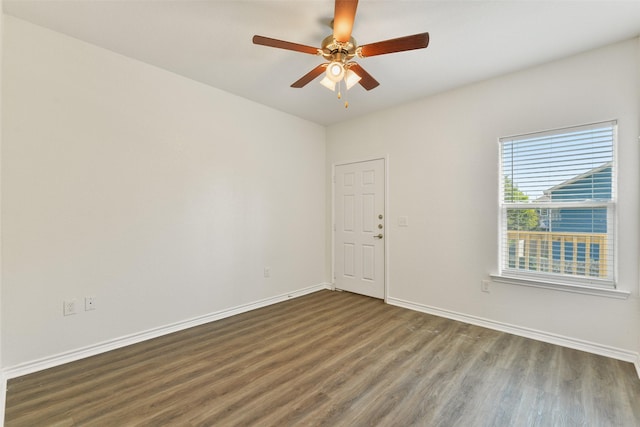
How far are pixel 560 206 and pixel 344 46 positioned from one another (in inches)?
96.7

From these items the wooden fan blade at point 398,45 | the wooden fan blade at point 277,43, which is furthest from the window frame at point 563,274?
the wooden fan blade at point 277,43

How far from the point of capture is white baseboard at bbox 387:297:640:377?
232cm

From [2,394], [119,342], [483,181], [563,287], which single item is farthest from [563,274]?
[2,394]

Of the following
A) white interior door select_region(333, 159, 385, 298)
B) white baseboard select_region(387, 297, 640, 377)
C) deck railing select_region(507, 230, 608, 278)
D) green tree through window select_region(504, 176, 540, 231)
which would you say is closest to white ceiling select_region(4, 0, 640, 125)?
green tree through window select_region(504, 176, 540, 231)

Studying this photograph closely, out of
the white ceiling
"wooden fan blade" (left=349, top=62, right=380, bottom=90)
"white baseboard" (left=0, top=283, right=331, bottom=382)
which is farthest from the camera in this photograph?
"wooden fan blade" (left=349, top=62, right=380, bottom=90)

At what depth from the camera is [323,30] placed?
2.22 m

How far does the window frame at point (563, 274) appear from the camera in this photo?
238 centimetres

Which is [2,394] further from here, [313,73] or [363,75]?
[363,75]

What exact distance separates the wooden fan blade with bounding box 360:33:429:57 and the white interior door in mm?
2069

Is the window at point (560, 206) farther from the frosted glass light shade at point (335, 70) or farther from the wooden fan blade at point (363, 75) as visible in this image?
the frosted glass light shade at point (335, 70)

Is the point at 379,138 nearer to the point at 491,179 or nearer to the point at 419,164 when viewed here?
the point at 419,164

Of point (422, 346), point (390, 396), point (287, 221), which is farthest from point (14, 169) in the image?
point (422, 346)

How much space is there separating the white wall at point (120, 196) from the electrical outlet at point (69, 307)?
31 mm

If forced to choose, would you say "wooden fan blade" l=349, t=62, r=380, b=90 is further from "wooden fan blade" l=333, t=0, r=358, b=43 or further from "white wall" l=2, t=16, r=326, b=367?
"white wall" l=2, t=16, r=326, b=367
